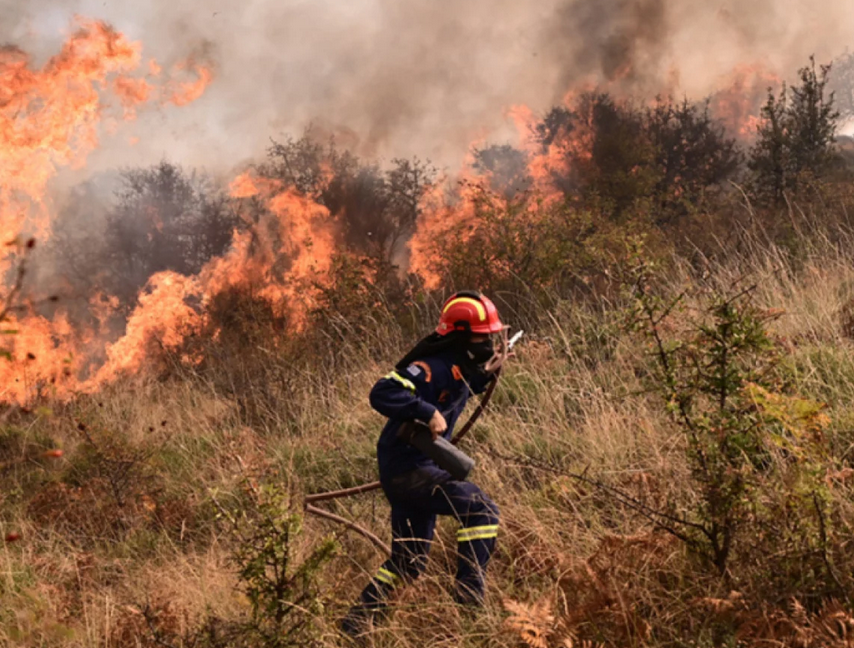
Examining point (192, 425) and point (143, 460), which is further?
point (192, 425)

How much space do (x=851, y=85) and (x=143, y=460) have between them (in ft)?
136

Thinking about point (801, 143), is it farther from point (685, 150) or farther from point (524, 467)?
point (524, 467)

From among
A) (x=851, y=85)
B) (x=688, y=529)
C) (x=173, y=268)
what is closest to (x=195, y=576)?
(x=688, y=529)

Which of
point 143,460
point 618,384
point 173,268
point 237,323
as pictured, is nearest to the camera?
point 618,384

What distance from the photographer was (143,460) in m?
5.93

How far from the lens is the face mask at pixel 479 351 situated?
3.50 m

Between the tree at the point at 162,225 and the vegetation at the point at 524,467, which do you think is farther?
the tree at the point at 162,225

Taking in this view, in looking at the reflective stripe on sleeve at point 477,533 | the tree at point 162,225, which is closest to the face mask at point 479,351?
the reflective stripe on sleeve at point 477,533

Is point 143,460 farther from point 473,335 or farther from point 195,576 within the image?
point 473,335

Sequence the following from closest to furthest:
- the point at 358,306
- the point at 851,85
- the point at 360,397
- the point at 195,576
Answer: the point at 195,576, the point at 360,397, the point at 358,306, the point at 851,85

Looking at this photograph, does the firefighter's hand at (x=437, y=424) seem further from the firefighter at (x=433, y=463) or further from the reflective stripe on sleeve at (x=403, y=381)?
the reflective stripe on sleeve at (x=403, y=381)

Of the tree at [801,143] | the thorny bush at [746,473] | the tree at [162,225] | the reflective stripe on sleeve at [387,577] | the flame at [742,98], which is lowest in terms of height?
the reflective stripe on sleeve at [387,577]

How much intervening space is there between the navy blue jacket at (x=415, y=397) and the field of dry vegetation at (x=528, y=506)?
428mm

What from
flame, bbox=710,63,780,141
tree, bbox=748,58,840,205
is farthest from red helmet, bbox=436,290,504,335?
flame, bbox=710,63,780,141
